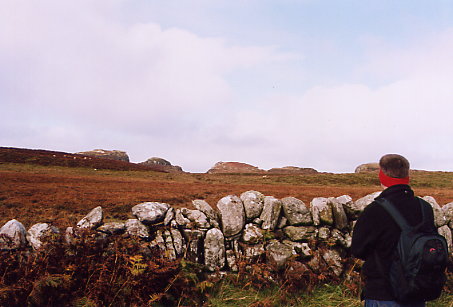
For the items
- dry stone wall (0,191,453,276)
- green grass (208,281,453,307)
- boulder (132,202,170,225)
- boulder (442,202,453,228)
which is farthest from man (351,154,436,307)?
boulder (442,202,453,228)

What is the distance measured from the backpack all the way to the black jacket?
1.9 inches

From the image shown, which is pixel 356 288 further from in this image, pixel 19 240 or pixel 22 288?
pixel 19 240

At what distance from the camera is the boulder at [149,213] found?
525cm

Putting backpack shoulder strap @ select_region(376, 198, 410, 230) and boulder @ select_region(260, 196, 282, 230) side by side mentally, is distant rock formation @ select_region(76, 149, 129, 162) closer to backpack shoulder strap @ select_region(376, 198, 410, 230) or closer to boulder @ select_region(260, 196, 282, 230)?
boulder @ select_region(260, 196, 282, 230)

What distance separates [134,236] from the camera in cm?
488

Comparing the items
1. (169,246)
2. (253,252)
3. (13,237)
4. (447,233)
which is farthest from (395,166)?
(13,237)

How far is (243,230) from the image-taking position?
5.76 meters

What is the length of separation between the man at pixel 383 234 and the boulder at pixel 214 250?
9.78 feet

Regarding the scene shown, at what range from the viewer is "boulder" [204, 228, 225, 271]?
5.30 meters

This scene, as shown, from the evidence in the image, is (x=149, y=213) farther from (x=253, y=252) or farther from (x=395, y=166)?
(x=395, y=166)

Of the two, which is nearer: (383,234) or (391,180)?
(383,234)

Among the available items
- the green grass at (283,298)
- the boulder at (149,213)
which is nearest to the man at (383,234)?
the green grass at (283,298)

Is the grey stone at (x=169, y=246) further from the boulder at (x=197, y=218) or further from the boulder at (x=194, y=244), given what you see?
the boulder at (x=197, y=218)

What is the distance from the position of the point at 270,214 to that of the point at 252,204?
433 mm
